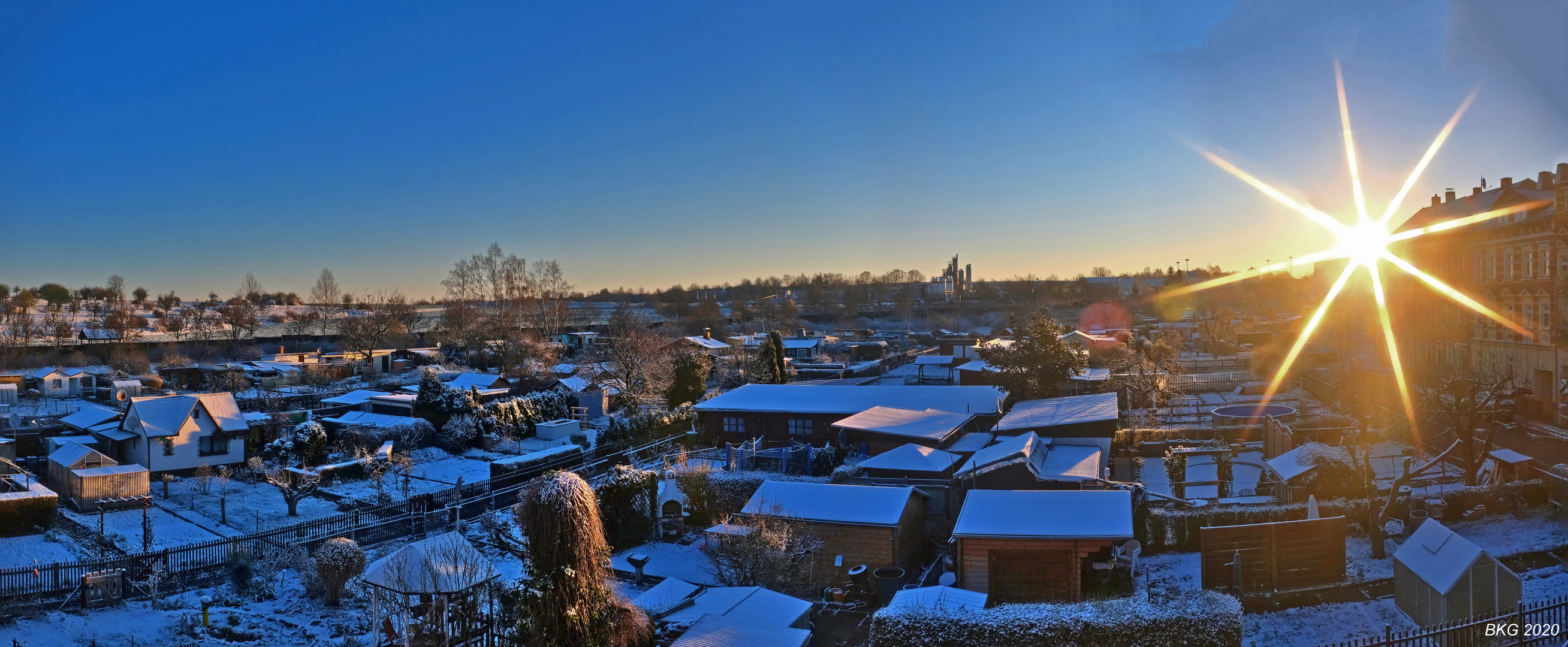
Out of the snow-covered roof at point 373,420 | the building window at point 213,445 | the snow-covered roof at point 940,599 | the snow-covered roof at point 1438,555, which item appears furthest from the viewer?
the snow-covered roof at point 373,420

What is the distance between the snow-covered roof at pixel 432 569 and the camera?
10.4 meters

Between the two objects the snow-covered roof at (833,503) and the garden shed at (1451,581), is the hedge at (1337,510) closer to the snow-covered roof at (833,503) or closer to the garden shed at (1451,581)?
the garden shed at (1451,581)

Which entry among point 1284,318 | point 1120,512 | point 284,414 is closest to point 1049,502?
point 1120,512

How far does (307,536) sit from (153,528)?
4.95 meters

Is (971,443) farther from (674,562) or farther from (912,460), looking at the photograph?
(674,562)

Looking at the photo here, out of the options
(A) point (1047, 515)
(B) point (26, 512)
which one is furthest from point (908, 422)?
(B) point (26, 512)

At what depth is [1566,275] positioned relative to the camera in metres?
26.2

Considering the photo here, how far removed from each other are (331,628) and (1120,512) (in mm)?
12255

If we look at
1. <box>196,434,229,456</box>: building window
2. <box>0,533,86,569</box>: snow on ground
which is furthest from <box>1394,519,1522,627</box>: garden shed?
<box>196,434,229,456</box>: building window

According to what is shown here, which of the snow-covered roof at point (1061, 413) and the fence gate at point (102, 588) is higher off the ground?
the snow-covered roof at point (1061, 413)

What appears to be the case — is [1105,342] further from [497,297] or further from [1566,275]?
[497,297]

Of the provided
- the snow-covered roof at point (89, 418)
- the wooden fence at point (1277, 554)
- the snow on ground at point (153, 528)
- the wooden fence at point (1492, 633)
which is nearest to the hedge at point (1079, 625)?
the wooden fence at point (1492, 633)

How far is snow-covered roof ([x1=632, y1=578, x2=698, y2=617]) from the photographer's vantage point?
1152cm

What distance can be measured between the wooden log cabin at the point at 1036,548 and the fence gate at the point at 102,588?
1353cm
